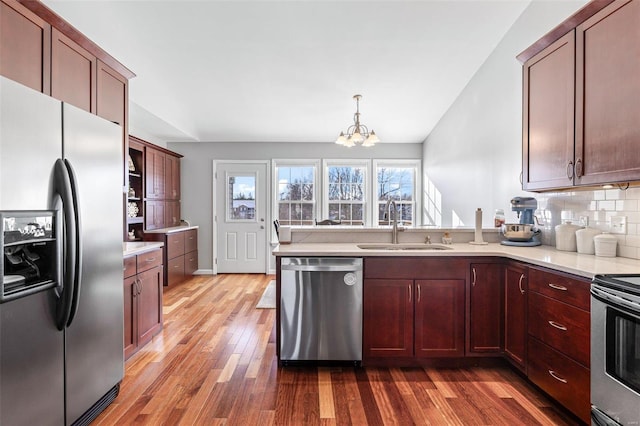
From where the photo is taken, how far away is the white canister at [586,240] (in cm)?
242

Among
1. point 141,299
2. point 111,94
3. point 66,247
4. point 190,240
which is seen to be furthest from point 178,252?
point 66,247

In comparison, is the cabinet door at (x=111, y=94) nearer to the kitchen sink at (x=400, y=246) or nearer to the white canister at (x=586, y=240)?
the kitchen sink at (x=400, y=246)

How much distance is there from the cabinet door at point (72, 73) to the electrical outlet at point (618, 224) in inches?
148

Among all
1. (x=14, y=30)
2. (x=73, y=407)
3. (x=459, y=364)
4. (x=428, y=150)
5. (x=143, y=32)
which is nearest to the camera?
(x=73, y=407)

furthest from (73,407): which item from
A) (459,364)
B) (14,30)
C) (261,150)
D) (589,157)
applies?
(261,150)

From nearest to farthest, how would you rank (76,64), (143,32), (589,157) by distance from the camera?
1. (589,157)
2. (76,64)
3. (143,32)

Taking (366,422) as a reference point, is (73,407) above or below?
above

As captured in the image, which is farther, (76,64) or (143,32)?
(143,32)

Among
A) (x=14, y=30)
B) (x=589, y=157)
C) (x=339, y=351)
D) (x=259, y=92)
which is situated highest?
(x=259, y=92)

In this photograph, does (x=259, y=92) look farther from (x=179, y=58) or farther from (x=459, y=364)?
(x=459, y=364)

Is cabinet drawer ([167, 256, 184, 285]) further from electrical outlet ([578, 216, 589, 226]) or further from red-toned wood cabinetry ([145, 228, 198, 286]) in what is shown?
electrical outlet ([578, 216, 589, 226])

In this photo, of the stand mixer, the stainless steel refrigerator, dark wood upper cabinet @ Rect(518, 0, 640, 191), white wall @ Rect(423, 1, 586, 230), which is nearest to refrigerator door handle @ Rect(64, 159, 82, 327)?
the stainless steel refrigerator

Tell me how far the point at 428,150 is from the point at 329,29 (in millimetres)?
3085

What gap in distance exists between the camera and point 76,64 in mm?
2406
